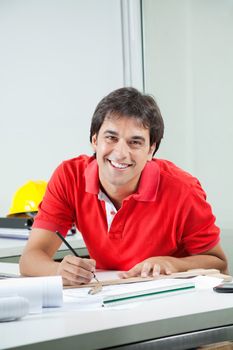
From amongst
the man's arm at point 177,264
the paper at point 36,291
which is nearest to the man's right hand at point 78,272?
the man's arm at point 177,264

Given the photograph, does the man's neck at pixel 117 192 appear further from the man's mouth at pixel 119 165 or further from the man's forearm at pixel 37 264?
the man's forearm at pixel 37 264

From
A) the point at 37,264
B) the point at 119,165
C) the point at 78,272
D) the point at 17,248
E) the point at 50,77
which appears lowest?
the point at 17,248

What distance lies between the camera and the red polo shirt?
2449 mm

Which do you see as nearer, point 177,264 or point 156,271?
point 156,271

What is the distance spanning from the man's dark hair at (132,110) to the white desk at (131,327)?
87 centimetres

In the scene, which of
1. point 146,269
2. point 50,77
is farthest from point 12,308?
point 50,77

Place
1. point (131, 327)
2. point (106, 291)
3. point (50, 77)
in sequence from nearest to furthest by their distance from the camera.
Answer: point (131, 327)
point (106, 291)
point (50, 77)

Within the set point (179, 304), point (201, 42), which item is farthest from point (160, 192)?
point (201, 42)

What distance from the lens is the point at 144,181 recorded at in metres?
2.47

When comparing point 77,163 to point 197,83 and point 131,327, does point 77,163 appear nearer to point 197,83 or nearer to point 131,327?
point 131,327

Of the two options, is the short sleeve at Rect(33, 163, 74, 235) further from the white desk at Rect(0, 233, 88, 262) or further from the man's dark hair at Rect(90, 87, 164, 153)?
the white desk at Rect(0, 233, 88, 262)

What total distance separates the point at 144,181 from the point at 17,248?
90cm

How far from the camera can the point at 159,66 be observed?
14.4 feet

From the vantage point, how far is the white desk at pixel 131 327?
4.54 feet
